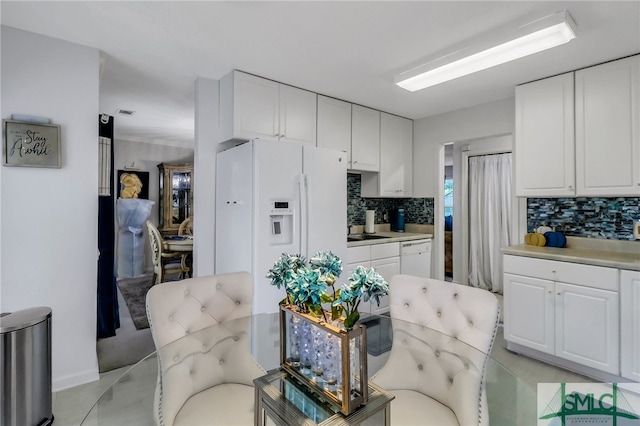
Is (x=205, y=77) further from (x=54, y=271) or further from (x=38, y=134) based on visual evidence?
(x=54, y=271)

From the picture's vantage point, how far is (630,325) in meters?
2.20

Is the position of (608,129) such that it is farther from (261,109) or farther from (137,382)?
(137,382)

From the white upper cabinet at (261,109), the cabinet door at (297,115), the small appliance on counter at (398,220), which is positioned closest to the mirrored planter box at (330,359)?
the white upper cabinet at (261,109)

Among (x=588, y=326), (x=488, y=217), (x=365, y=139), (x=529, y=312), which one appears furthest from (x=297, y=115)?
(x=488, y=217)

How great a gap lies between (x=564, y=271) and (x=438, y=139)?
2.18 meters

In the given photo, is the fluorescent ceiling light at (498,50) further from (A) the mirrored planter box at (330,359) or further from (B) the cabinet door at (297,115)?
(A) the mirrored planter box at (330,359)

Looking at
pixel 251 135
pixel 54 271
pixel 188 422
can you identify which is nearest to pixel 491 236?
pixel 251 135

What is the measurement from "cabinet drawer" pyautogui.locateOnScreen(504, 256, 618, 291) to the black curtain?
139 inches

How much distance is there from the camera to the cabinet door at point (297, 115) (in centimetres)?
307

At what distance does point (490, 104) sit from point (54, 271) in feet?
14.1

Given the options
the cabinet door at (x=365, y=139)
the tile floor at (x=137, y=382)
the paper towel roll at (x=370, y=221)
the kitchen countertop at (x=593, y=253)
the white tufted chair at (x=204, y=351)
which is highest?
the cabinet door at (x=365, y=139)

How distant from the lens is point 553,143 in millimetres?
2834

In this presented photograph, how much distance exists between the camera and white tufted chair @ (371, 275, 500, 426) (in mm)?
1240

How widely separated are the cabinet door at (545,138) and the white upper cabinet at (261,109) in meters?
2.04
